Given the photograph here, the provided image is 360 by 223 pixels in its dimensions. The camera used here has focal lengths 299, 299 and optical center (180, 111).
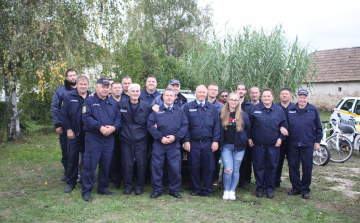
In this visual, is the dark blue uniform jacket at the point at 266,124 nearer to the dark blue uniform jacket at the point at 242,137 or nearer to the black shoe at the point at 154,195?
the dark blue uniform jacket at the point at 242,137

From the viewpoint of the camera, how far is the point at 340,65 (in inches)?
1043

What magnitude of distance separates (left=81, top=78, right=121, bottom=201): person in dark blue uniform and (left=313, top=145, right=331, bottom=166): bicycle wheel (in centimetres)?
564

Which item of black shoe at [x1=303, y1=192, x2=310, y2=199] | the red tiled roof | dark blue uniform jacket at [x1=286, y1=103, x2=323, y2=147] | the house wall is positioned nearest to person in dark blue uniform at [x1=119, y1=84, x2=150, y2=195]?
dark blue uniform jacket at [x1=286, y1=103, x2=323, y2=147]

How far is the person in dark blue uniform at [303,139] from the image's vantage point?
17.5ft

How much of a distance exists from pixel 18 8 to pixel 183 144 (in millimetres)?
6729

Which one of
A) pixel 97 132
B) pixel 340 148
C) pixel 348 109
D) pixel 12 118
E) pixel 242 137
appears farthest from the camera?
pixel 12 118

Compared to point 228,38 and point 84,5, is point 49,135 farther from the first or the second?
point 228,38

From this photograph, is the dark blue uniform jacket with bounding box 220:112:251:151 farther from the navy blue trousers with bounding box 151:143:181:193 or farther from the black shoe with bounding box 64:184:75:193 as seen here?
the black shoe with bounding box 64:184:75:193

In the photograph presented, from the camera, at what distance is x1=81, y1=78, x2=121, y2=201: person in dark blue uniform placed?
4.88 m

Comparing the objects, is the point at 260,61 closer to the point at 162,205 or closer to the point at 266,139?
the point at 266,139

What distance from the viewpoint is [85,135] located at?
5.16m

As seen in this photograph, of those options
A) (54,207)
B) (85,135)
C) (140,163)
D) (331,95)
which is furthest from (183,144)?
(331,95)

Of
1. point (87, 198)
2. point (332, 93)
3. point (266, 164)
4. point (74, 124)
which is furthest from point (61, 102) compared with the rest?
point (332, 93)

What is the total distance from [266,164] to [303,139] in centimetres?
79
